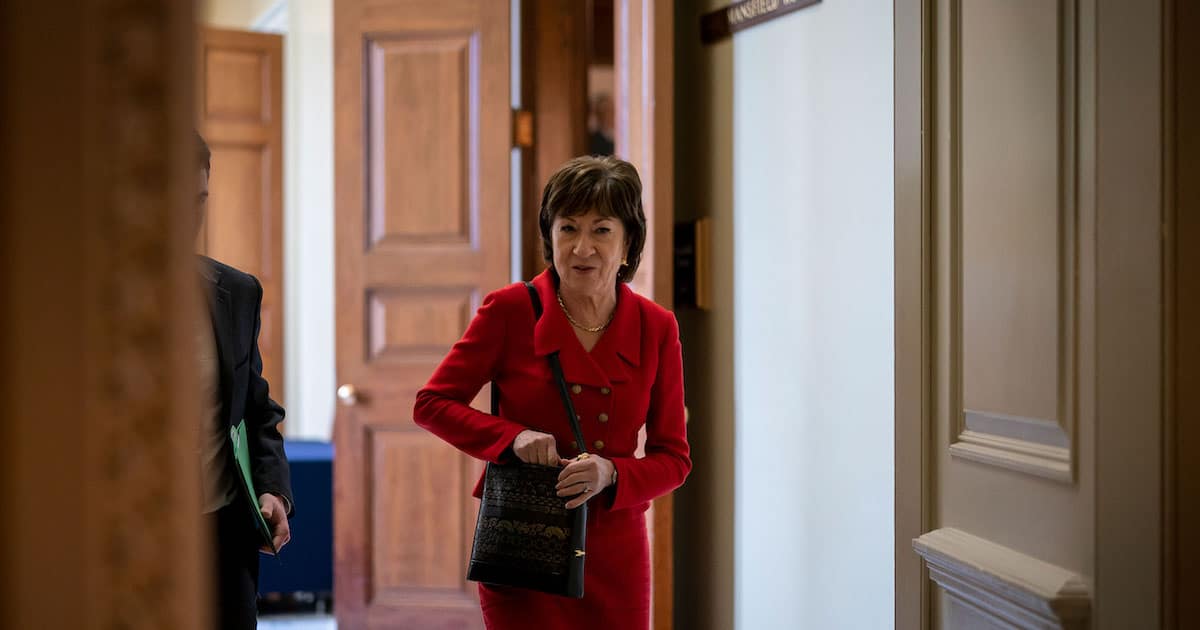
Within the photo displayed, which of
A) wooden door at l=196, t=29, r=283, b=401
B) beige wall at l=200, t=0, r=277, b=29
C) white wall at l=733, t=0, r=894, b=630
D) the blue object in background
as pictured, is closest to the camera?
white wall at l=733, t=0, r=894, b=630

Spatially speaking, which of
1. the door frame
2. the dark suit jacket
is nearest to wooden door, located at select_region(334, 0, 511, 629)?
the dark suit jacket

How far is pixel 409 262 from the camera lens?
3531 mm

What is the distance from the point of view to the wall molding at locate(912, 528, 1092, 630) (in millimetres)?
1258

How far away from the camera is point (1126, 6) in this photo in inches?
46.1

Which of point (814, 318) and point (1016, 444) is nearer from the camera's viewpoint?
point (1016, 444)

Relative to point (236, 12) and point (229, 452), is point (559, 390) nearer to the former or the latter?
point (229, 452)

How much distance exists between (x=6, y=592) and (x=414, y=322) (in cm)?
312

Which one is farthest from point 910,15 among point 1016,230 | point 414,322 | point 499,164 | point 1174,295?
point 414,322

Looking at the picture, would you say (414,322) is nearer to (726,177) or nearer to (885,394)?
(726,177)

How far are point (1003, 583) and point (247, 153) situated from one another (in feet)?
16.6

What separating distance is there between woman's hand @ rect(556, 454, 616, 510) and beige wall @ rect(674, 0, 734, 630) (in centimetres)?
114

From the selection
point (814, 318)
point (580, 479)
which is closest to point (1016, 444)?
point (580, 479)

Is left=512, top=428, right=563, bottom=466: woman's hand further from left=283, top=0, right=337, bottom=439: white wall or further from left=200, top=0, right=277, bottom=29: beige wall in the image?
left=200, top=0, right=277, bottom=29: beige wall

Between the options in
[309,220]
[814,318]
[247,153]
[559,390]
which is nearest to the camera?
[559,390]
